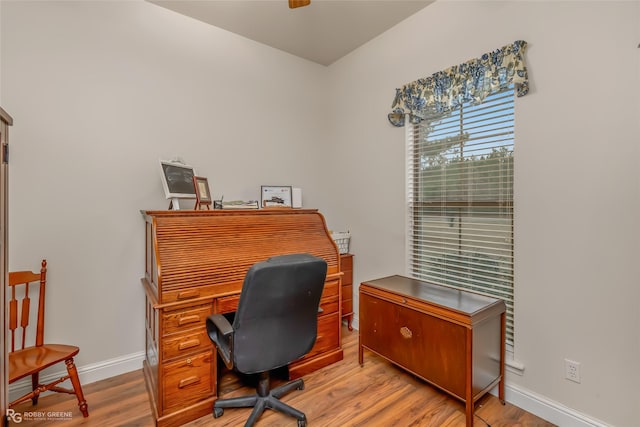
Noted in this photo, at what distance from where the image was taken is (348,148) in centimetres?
324

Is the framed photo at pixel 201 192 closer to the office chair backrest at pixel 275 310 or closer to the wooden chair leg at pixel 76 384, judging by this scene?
the office chair backrest at pixel 275 310

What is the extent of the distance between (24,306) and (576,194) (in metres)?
3.42

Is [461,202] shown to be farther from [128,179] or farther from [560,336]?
[128,179]

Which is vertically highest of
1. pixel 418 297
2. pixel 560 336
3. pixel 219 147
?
pixel 219 147

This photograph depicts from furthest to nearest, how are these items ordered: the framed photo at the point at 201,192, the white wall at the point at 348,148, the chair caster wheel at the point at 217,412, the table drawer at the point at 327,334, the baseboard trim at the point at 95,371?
1. the table drawer at the point at 327,334
2. the framed photo at the point at 201,192
3. the baseboard trim at the point at 95,371
4. the chair caster wheel at the point at 217,412
5. the white wall at the point at 348,148

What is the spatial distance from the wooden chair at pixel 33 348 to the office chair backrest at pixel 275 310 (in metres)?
1.10

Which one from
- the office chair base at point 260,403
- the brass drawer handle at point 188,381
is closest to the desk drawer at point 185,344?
the brass drawer handle at point 188,381

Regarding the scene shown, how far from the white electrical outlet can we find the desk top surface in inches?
17.4

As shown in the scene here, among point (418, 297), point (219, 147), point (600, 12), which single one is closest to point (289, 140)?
point (219, 147)

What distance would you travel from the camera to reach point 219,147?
8.98ft

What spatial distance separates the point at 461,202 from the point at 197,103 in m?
2.35

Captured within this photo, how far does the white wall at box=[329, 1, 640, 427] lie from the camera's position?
1.53 m

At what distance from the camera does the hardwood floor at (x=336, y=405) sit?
178 centimetres

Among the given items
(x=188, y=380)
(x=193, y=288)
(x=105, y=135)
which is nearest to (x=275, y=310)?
(x=193, y=288)
